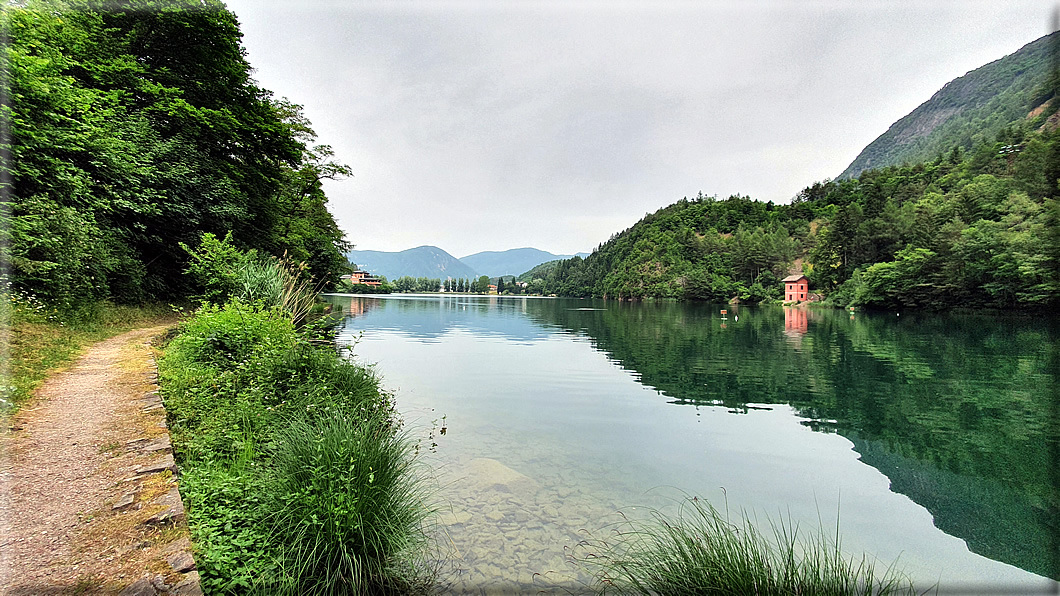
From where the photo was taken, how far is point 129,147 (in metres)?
12.6

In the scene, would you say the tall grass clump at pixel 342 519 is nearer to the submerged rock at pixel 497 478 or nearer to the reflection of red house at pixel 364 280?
the submerged rock at pixel 497 478

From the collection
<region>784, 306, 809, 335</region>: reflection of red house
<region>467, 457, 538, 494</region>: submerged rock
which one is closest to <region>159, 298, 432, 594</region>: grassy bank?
<region>467, 457, 538, 494</region>: submerged rock

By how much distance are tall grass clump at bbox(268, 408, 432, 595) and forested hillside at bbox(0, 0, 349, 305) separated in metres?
9.38

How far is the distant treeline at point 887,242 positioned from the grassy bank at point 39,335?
56.8 meters

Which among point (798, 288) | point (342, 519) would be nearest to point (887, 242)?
point (798, 288)

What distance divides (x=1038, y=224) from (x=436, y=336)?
54937 mm

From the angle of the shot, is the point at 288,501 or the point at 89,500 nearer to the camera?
the point at 89,500

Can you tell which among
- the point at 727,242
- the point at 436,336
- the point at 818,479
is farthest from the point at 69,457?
the point at 727,242

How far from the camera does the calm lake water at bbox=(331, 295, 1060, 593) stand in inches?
195

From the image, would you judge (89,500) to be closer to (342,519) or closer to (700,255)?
(342,519)

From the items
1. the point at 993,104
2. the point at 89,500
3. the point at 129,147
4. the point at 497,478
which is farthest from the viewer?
the point at 993,104

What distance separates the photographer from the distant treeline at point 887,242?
139ft

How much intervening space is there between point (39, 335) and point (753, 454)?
13168 mm

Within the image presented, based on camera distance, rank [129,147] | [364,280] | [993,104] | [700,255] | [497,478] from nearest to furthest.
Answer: [497,478], [129,147], [700,255], [993,104], [364,280]
